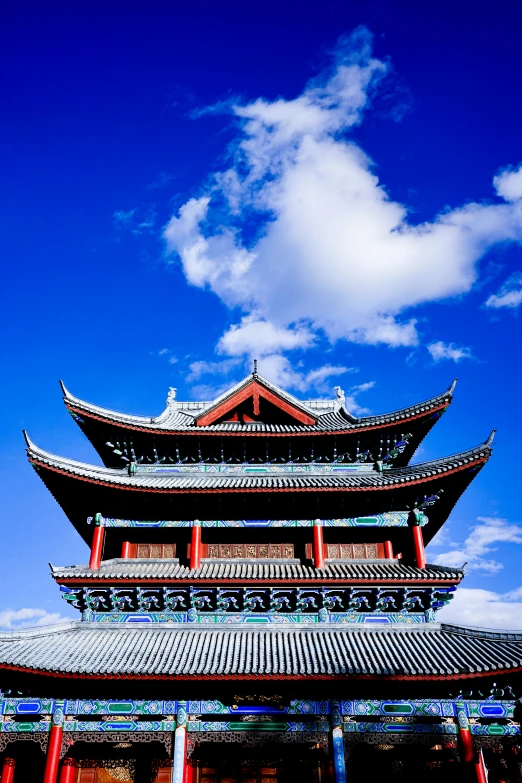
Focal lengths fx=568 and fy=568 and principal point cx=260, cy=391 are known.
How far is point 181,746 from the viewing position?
15312 mm

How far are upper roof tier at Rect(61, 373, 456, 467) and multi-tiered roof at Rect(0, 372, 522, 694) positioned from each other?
6 cm

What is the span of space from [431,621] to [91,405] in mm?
13953

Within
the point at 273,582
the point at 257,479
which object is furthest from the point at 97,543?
the point at 273,582

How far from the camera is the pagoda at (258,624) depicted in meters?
15.5

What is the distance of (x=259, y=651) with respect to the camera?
16234 millimetres

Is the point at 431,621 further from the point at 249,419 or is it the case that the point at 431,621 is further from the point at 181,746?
the point at 249,419

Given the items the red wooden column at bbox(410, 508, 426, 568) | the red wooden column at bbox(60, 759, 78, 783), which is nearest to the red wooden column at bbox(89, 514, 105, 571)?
the red wooden column at bbox(60, 759, 78, 783)

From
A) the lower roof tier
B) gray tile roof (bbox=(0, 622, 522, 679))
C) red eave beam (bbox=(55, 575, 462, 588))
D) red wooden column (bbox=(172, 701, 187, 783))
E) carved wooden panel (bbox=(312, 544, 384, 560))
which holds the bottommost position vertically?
red wooden column (bbox=(172, 701, 187, 783))

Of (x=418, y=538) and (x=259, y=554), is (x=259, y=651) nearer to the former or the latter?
(x=259, y=554)

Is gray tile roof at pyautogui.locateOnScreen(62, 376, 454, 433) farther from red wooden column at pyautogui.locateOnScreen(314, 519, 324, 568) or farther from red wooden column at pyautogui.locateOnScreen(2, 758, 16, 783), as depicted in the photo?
red wooden column at pyautogui.locateOnScreen(2, 758, 16, 783)

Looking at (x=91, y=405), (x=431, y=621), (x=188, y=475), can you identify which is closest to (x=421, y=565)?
(x=431, y=621)

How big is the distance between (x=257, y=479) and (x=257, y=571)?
3.65 m

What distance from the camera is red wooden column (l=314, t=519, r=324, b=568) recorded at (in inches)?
750

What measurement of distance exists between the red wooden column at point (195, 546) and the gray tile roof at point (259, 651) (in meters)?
2.03
